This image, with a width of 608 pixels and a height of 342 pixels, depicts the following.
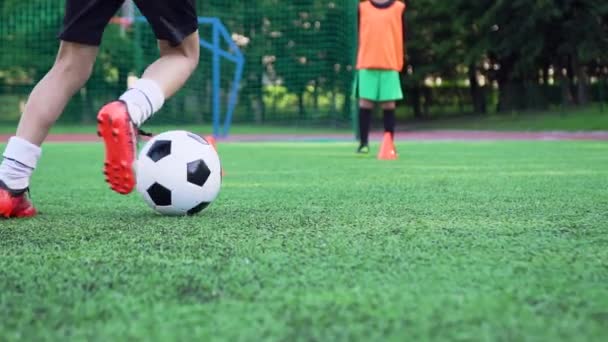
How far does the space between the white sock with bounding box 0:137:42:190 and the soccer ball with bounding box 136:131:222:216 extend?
38 cm

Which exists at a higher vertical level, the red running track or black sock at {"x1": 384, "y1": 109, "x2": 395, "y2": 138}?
black sock at {"x1": 384, "y1": 109, "x2": 395, "y2": 138}

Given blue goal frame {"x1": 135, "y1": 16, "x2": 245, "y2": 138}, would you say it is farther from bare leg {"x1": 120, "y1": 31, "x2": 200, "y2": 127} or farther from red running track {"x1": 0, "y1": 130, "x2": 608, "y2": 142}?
bare leg {"x1": 120, "y1": 31, "x2": 200, "y2": 127}

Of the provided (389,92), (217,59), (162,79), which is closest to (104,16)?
(162,79)

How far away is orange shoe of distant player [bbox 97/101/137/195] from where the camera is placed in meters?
2.47

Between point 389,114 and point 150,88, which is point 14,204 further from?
point 389,114

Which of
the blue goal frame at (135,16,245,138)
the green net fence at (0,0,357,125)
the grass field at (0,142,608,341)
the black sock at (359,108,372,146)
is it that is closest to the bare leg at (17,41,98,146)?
the grass field at (0,142,608,341)

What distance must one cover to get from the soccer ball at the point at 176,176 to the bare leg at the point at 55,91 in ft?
1.13

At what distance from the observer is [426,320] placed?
1.30 metres

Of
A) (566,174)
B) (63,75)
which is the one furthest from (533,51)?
(63,75)

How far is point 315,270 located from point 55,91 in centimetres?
151

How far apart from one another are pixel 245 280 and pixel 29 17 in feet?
49.8

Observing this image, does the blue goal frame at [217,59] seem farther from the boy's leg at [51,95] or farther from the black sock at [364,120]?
the boy's leg at [51,95]

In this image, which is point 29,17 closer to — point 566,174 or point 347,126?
point 347,126

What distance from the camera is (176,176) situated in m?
2.75
